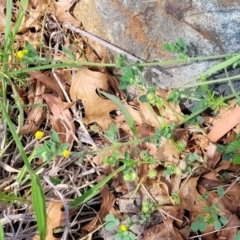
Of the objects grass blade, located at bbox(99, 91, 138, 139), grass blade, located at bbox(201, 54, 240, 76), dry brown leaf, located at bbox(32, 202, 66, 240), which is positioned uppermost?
grass blade, located at bbox(201, 54, 240, 76)

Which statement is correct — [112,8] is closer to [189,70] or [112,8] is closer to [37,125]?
[189,70]

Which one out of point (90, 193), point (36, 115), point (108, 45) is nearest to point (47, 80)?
point (36, 115)

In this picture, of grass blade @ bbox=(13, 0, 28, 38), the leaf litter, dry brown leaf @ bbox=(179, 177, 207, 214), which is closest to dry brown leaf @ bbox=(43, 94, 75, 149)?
the leaf litter

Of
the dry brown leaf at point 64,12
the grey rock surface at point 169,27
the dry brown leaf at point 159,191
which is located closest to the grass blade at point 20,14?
the dry brown leaf at point 64,12

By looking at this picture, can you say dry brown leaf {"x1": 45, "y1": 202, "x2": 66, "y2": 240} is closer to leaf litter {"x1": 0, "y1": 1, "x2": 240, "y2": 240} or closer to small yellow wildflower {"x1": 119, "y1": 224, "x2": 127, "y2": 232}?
leaf litter {"x1": 0, "y1": 1, "x2": 240, "y2": 240}

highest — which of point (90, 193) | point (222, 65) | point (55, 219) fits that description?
point (222, 65)

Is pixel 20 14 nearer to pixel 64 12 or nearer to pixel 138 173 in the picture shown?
pixel 64 12
